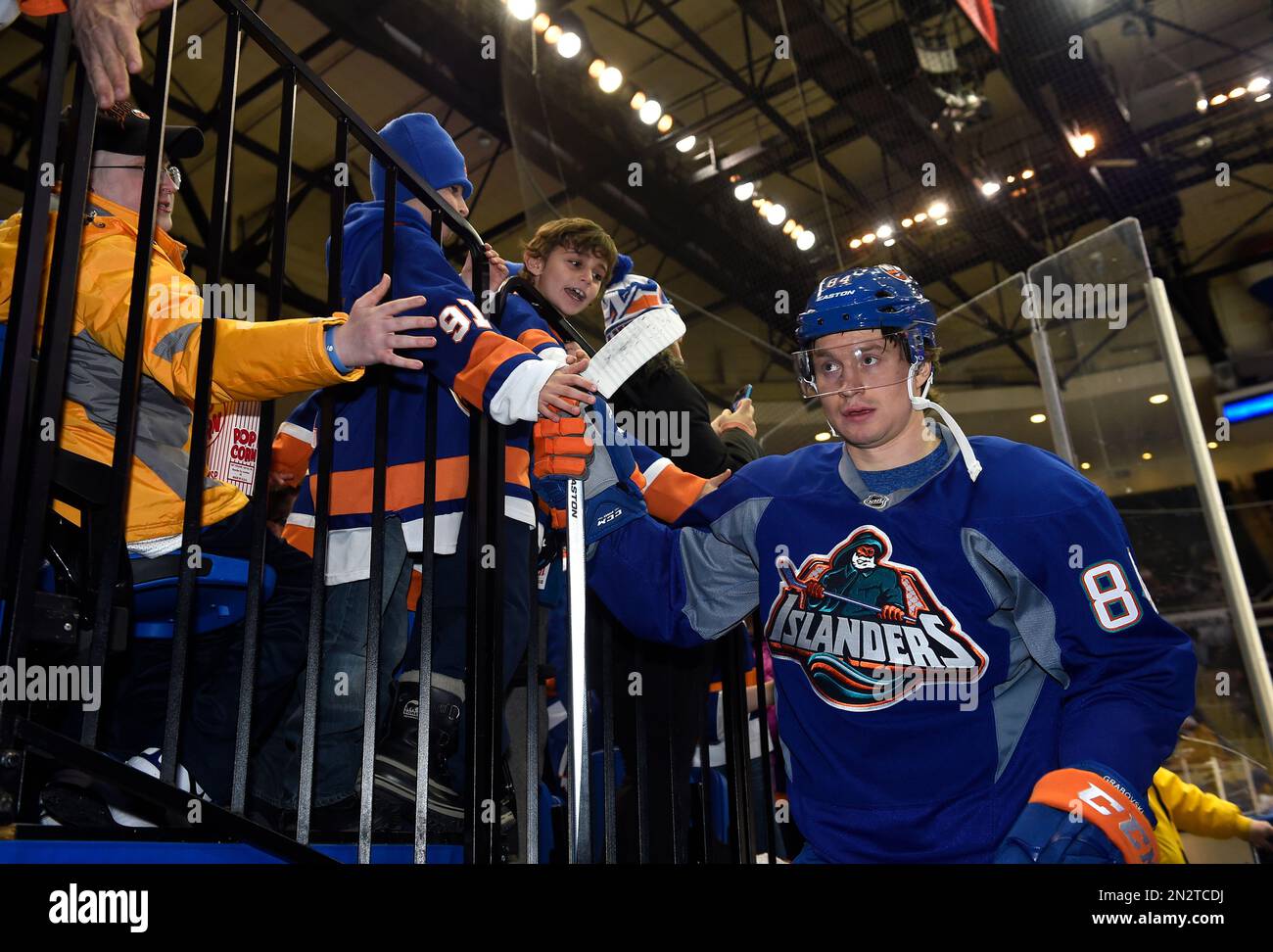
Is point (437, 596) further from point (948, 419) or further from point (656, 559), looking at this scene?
point (948, 419)

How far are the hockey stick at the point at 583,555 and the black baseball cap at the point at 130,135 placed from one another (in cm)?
76

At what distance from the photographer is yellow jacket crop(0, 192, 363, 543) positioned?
1.43 metres

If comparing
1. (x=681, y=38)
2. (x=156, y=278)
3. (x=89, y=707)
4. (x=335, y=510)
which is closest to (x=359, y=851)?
(x=89, y=707)

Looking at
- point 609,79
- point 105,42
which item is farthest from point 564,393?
point 609,79

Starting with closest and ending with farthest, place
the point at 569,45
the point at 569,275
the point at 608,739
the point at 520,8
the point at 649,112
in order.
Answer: the point at 608,739
the point at 569,275
the point at 520,8
the point at 569,45
the point at 649,112

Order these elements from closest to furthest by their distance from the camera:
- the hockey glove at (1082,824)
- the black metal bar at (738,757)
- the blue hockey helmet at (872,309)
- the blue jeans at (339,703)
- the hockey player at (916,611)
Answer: the hockey glove at (1082,824)
the hockey player at (916,611)
the blue jeans at (339,703)
the blue hockey helmet at (872,309)
the black metal bar at (738,757)

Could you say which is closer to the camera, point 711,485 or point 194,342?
point 194,342

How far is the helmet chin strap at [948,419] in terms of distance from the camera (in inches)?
63.1

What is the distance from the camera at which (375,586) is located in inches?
59.4

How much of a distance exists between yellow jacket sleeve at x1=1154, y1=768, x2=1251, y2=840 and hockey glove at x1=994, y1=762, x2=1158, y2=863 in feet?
6.39

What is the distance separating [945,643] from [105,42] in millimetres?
1469

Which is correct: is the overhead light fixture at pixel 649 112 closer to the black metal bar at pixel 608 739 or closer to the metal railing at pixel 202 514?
the metal railing at pixel 202 514

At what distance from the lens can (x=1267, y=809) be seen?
11.7 ft

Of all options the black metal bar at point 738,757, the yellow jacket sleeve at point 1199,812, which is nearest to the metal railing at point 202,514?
the black metal bar at point 738,757
